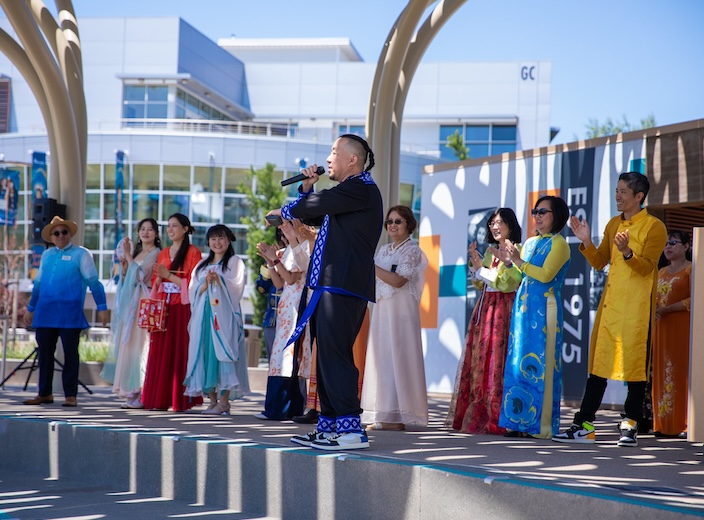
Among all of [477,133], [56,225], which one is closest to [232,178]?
[477,133]

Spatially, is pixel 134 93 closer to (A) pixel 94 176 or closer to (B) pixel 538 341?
(A) pixel 94 176

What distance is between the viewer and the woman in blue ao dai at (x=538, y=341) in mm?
5883

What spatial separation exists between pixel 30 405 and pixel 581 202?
5390 mm

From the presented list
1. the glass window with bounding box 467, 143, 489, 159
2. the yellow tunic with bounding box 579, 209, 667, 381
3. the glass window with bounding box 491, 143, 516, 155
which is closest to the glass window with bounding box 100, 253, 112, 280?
the glass window with bounding box 467, 143, 489, 159

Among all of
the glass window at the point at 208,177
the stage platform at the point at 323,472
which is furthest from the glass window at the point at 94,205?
the stage platform at the point at 323,472

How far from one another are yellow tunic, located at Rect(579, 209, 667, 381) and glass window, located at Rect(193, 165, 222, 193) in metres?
31.1

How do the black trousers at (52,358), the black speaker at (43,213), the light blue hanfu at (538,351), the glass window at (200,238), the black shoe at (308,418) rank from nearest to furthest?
the light blue hanfu at (538,351), the black shoe at (308,418), the black trousers at (52,358), the black speaker at (43,213), the glass window at (200,238)

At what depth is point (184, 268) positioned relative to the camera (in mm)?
7992

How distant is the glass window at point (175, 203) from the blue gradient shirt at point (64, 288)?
28.1 meters

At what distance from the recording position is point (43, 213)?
29.9ft

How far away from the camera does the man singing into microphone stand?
15.9ft

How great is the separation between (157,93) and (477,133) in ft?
49.2

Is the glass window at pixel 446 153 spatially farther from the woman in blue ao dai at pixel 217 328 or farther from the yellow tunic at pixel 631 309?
the yellow tunic at pixel 631 309

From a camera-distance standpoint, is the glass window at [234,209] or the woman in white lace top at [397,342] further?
the glass window at [234,209]
